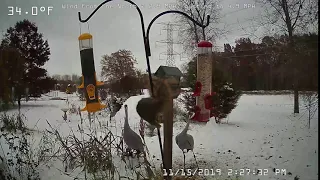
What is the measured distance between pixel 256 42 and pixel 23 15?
0.84 meters

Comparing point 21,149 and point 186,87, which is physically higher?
point 186,87

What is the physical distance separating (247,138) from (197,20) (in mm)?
449

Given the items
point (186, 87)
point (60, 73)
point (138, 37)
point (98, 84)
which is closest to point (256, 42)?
point (186, 87)

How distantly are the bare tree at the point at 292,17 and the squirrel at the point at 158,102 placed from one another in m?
0.40

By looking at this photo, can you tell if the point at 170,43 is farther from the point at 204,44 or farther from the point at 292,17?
the point at 292,17

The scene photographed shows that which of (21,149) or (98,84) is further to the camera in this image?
(21,149)

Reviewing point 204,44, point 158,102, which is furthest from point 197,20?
point 158,102

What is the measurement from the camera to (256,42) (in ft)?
3.42

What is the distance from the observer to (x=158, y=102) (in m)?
0.91

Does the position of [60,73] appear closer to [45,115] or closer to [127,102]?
[45,115]

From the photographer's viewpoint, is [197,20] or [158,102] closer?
[158,102]

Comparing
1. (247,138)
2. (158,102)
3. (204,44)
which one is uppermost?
(204,44)

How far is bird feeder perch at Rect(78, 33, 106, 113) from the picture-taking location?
3.27 feet

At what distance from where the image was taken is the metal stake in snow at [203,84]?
3.33 ft
